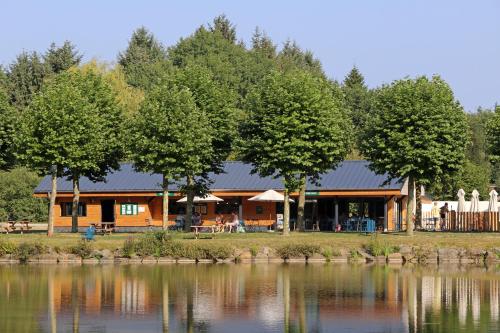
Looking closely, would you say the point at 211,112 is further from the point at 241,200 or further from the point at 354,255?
the point at 354,255

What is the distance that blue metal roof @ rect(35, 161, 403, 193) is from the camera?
6850 centimetres

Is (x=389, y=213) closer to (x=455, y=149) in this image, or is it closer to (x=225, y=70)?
(x=455, y=149)

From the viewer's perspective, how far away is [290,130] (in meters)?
58.1

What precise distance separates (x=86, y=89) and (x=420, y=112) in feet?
66.5

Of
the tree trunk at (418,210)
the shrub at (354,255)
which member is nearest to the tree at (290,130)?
the shrub at (354,255)

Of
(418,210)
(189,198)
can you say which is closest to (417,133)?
(189,198)

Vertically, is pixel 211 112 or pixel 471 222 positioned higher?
pixel 211 112

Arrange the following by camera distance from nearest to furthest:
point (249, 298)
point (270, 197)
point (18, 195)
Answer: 1. point (249, 298)
2. point (270, 197)
3. point (18, 195)

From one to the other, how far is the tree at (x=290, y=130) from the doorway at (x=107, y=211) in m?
17.8

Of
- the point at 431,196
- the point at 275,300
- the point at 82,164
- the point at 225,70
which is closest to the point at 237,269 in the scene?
the point at 275,300

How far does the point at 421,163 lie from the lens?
2261 inches

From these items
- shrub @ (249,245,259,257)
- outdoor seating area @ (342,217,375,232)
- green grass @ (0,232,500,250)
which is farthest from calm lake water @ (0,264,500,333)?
outdoor seating area @ (342,217,375,232)

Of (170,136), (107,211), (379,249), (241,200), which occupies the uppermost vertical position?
(170,136)

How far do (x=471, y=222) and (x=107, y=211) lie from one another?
2584 cm
